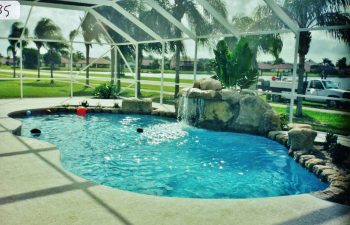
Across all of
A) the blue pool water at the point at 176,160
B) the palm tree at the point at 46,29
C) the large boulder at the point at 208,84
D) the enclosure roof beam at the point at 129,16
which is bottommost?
the blue pool water at the point at 176,160

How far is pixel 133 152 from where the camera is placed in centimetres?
738

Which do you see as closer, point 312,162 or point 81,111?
point 312,162

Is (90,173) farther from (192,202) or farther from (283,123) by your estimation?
(283,123)

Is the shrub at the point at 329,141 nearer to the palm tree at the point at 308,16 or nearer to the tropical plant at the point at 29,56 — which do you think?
the palm tree at the point at 308,16

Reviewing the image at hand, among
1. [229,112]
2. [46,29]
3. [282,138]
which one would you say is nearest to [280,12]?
[229,112]

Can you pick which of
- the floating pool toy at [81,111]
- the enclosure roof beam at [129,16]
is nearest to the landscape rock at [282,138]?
the enclosure roof beam at [129,16]

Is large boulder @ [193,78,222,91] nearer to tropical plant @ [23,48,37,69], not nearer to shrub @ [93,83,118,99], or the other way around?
shrub @ [93,83,118,99]

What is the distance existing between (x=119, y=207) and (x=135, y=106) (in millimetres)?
9528

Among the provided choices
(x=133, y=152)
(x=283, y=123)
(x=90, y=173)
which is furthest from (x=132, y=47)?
(x=90, y=173)

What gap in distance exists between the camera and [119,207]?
3496mm

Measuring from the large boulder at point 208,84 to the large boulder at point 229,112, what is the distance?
0.44 metres

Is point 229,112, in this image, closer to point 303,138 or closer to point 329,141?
point 303,138

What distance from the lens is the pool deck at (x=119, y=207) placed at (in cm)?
323

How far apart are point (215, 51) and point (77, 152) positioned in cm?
658
